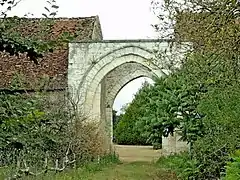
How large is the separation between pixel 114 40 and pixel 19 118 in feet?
64.3

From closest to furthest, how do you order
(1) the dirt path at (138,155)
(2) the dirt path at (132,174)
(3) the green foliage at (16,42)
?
(3) the green foliage at (16,42) < (2) the dirt path at (132,174) < (1) the dirt path at (138,155)

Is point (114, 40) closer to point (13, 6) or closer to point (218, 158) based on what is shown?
point (218, 158)

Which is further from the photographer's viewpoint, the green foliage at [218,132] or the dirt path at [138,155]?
the dirt path at [138,155]

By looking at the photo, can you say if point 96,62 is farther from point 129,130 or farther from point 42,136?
point 42,136

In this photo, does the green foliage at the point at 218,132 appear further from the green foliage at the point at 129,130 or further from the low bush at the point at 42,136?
the green foliage at the point at 129,130

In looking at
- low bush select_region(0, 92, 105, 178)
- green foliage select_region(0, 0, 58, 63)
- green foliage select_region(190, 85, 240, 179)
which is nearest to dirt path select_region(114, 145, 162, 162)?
low bush select_region(0, 92, 105, 178)

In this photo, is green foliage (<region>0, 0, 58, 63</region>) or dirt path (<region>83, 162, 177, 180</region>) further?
dirt path (<region>83, 162, 177, 180</region>)

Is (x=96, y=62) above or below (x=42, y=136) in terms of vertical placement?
above

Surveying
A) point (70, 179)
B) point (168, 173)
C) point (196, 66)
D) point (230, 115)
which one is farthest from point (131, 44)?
point (230, 115)

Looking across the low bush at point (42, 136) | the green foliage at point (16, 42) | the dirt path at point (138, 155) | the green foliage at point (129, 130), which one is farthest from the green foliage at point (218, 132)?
the green foliage at point (129, 130)

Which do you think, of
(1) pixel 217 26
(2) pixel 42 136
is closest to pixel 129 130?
(1) pixel 217 26

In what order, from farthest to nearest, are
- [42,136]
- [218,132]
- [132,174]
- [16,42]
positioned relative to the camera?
[132,174], [218,132], [42,136], [16,42]

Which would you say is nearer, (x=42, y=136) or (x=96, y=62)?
(x=42, y=136)

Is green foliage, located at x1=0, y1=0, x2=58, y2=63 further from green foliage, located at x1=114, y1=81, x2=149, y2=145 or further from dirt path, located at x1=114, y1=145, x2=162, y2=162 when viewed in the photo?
green foliage, located at x1=114, y1=81, x2=149, y2=145
